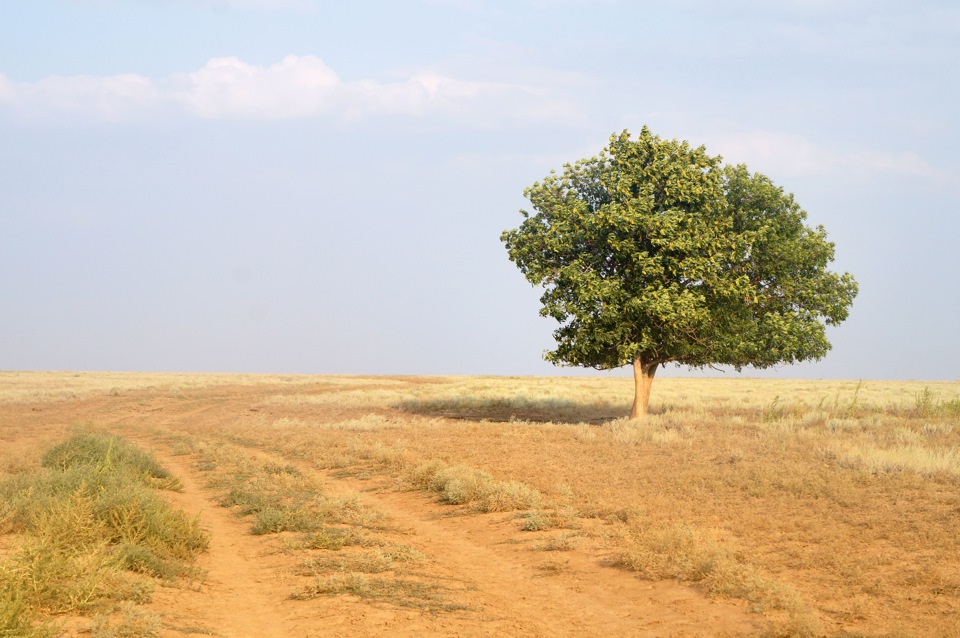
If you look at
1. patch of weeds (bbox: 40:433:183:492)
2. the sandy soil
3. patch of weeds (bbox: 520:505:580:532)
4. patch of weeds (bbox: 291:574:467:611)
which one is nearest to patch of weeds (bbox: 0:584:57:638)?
the sandy soil

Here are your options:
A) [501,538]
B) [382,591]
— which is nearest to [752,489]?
[501,538]

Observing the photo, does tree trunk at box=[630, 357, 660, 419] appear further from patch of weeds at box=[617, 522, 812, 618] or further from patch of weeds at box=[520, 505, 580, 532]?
patch of weeds at box=[617, 522, 812, 618]

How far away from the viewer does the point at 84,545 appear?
9.63 meters

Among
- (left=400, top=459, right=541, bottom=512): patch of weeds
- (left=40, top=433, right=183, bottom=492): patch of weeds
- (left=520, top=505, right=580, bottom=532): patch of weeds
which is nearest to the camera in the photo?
(left=520, top=505, right=580, bottom=532): patch of weeds

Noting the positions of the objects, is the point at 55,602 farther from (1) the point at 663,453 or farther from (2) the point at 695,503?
(1) the point at 663,453

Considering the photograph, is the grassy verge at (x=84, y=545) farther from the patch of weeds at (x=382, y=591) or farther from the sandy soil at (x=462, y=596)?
Answer: the patch of weeds at (x=382, y=591)

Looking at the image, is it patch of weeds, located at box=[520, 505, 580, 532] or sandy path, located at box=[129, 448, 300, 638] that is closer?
sandy path, located at box=[129, 448, 300, 638]

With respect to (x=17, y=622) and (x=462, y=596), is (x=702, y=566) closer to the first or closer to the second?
(x=462, y=596)

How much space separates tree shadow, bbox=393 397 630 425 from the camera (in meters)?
37.6

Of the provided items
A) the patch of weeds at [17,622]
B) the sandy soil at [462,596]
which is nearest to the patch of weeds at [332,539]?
the sandy soil at [462,596]

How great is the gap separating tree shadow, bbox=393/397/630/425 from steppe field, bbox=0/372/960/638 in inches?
542

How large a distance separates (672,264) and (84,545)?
72.4ft

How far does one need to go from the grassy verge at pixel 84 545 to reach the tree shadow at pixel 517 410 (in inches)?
929

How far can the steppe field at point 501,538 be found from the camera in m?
8.20
